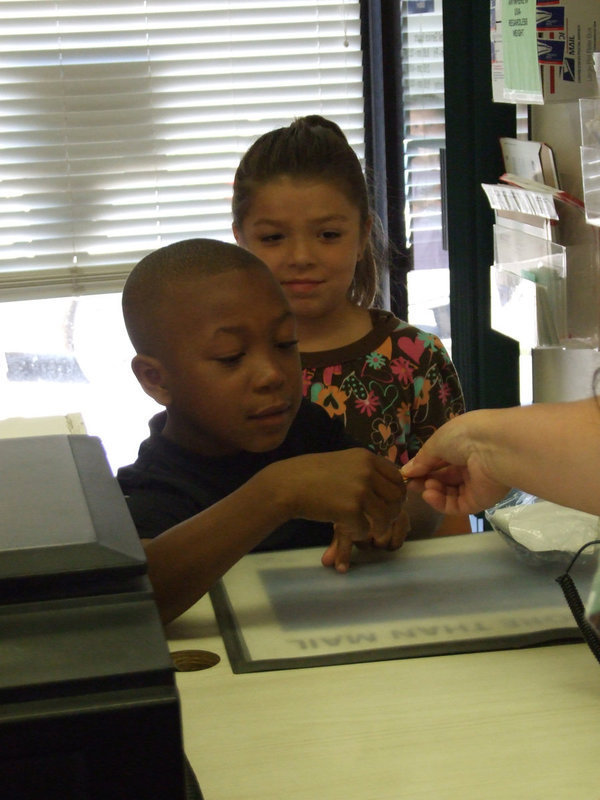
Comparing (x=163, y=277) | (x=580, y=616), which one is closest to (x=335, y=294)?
(x=163, y=277)

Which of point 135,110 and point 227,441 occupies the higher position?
point 135,110

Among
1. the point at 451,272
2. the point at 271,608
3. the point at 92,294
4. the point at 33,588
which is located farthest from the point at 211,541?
the point at 92,294

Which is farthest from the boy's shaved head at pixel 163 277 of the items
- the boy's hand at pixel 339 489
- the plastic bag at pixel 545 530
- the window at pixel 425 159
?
the window at pixel 425 159

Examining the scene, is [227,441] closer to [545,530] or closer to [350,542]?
[350,542]

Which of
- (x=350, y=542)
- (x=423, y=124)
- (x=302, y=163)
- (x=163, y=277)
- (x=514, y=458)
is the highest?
(x=423, y=124)

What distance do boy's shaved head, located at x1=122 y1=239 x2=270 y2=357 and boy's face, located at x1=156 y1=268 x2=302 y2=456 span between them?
0.5 inches

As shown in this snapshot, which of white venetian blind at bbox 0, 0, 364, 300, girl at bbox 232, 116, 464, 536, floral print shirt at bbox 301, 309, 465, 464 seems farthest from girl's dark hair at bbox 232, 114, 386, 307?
white venetian blind at bbox 0, 0, 364, 300

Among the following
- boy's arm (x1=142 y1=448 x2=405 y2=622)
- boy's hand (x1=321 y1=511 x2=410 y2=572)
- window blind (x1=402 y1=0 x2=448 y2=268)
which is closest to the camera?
boy's arm (x1=142 y1=448 x2=405 y2=622)

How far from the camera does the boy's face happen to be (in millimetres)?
1129

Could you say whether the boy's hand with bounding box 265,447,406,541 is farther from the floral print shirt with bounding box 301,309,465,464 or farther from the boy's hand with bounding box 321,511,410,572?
the floral print shirt with bounding box 301,309,465,464

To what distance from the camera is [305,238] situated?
166cm

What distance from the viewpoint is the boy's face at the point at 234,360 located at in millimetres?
1129

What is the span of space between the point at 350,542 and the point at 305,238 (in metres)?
0.71

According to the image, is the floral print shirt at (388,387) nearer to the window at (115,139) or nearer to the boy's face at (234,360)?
the boy's face at (234,360)
